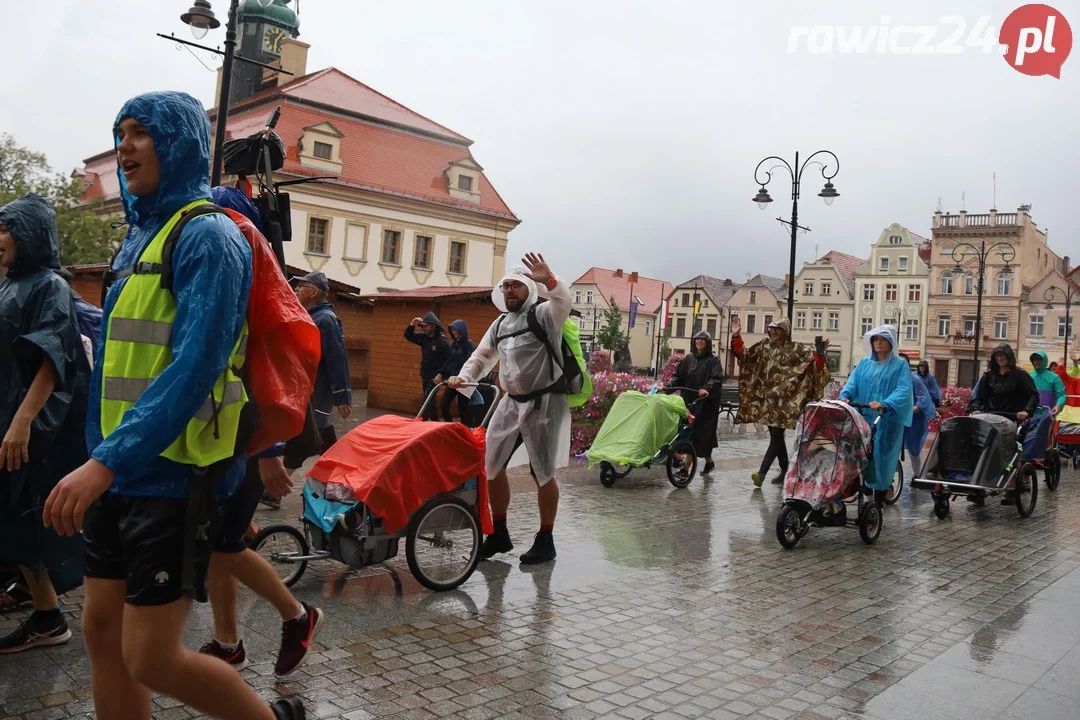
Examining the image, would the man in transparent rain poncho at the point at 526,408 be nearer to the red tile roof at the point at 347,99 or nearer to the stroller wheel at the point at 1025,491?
the stroller wheel at the point at 1025,491

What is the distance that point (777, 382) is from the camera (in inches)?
451

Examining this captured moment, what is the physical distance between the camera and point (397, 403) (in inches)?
760

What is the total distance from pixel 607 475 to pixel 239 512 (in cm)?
754

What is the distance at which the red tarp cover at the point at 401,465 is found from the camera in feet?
17.0

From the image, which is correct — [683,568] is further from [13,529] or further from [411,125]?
[411,125]

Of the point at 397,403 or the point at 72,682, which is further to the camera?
the point at 397,403

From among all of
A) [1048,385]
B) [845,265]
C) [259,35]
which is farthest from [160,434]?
[845,265]

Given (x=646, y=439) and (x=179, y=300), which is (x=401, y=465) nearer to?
(x=179, y=300)

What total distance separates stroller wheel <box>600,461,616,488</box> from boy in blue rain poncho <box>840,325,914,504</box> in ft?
8.85

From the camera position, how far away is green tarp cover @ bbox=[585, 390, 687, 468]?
Result: 10.4 metres

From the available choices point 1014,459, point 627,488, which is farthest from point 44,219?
point 1014,459

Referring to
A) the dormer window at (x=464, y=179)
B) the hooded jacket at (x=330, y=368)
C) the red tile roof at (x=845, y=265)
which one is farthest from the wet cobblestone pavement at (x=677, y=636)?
the red tile roof at (x=845, y=265)

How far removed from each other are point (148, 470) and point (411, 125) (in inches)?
1898

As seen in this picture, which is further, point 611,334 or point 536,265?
point 611,334
